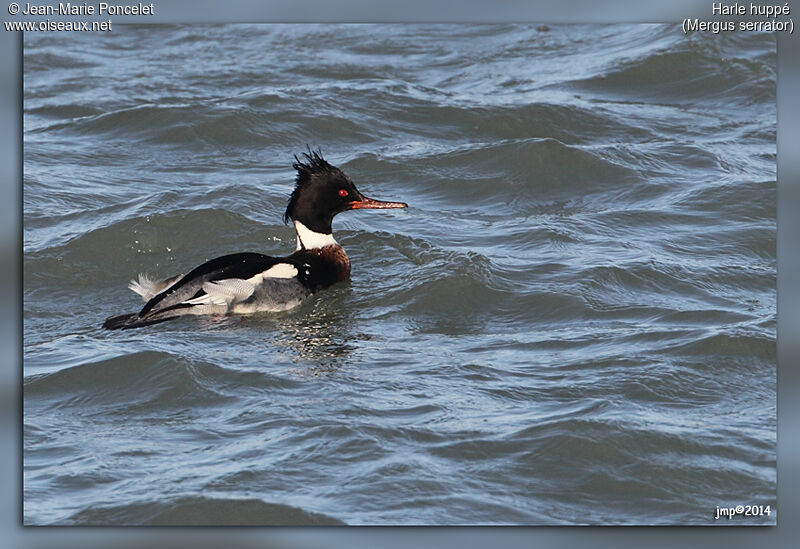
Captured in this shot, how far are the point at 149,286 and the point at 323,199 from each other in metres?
Result: 1.30

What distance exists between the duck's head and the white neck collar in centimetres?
1

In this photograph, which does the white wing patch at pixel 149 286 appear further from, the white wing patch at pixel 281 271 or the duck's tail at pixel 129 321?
the white wing patch at pixel 281 271

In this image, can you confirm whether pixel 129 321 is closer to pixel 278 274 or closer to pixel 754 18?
pixel 278 274

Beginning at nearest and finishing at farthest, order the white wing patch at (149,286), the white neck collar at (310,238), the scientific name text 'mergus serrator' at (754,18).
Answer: the scientific name text 'mergus serrator' at (754,18)
the white wing patch at (149,286)
the white neck collar at (310,238)

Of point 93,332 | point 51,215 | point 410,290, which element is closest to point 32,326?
point 93,332

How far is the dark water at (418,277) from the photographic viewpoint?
5.43 m

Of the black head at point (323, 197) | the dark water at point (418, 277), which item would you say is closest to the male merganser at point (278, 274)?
the black head at point (323, 197)

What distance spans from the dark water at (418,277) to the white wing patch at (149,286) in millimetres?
92

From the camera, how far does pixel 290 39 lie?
11.5m

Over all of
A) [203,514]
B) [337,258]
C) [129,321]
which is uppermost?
[337,258]

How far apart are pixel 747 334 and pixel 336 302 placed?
2560 millimetres

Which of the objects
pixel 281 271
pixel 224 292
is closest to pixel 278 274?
pixel 281 271

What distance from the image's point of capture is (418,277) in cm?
797

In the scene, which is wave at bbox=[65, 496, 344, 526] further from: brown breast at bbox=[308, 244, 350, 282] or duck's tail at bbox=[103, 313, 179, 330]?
brown breast at bbox=[308, 244, 350, 282]
